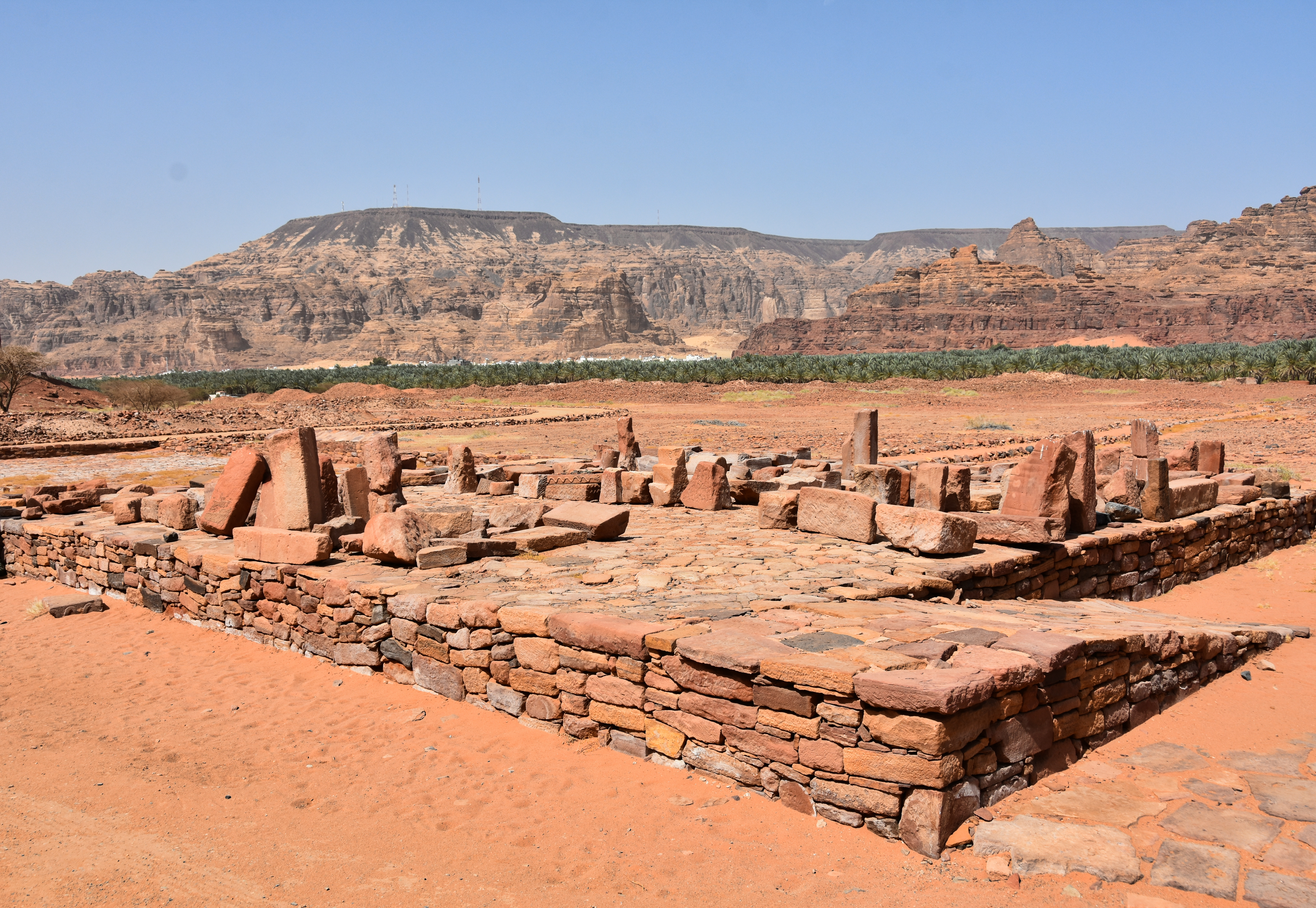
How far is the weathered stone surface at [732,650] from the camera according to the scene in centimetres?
513

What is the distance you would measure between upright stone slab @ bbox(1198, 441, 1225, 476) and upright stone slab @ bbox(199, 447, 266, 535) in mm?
13018

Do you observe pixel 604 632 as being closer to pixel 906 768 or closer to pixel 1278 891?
pixel 906 768

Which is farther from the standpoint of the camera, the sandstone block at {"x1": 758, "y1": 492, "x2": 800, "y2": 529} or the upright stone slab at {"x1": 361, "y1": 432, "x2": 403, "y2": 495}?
the upright stone slab at {"x1": 361, "y1": 432, "x2": 403, "y2": 495}

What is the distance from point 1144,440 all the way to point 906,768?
10.1m

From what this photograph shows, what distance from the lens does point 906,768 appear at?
4543mm

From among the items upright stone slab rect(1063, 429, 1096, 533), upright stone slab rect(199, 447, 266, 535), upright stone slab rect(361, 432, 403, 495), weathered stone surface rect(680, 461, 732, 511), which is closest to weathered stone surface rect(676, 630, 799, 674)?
upright stone slab rect(1063, 429, 1096, 533)

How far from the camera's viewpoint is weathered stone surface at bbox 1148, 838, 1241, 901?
13.2ft

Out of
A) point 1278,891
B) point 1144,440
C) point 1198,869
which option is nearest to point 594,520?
point 1198,869

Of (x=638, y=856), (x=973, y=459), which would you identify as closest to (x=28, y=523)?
(x=638, y=856)

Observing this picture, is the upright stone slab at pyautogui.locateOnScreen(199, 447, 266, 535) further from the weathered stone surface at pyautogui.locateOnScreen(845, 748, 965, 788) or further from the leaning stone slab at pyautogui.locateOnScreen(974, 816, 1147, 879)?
the leaning stone slab at pyautogui.locateOnScreen(974, 816, 1147, 879)

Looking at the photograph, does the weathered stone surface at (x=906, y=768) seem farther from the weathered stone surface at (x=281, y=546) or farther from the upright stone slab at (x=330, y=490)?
the upright stone slab at (x=330, y=490)

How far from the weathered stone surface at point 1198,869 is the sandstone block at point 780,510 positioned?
20.3 ft

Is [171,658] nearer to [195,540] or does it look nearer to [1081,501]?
[195,540]

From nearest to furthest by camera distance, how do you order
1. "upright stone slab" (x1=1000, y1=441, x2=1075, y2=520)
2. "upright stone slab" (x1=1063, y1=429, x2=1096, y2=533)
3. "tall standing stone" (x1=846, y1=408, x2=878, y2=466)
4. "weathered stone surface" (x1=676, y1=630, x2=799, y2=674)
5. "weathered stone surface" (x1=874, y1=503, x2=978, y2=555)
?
1. "weathered stone surface" (x1=676, y1=630, x2=799, y2=674)
2. "weathered stone surface" (x1=874, y1=503, x2=978, y2=555)
3. "upright stone slab" (x1=1000, y1=441, x2=1075, y2=520)
4. "upright stone slab" (x1=1063, y1=429, x2=1096, y2=533)
5. "tall standing stone" (x1=846, y1=408, x2=878, y2=466)
